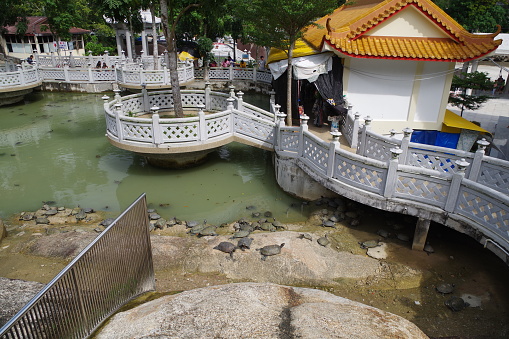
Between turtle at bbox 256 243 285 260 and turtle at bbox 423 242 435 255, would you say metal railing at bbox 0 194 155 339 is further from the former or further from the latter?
turtle at bbox 423 242 435 255

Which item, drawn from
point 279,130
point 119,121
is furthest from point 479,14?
point 119,121

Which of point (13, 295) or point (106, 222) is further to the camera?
point (106, 222)

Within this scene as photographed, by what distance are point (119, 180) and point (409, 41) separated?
10.6 metres

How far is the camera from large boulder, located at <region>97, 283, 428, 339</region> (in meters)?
3.97

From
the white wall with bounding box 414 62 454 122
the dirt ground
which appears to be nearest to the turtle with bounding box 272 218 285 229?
the dirt ground

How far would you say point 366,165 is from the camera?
7859mm

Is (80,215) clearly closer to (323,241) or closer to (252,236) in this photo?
(252,236)

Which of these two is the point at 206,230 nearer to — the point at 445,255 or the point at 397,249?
the point at 397,249

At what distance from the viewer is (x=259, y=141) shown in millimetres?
11648

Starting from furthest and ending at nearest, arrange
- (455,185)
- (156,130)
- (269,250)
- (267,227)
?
(156,130) < (267,227) < (269,250) < (455,185)

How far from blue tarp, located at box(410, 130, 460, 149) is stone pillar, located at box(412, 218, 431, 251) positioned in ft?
19.5

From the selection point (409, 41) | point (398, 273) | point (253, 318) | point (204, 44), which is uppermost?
point (409, 41)

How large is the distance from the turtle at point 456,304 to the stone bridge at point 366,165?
39.9 inches

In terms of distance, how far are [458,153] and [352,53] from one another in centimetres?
475
